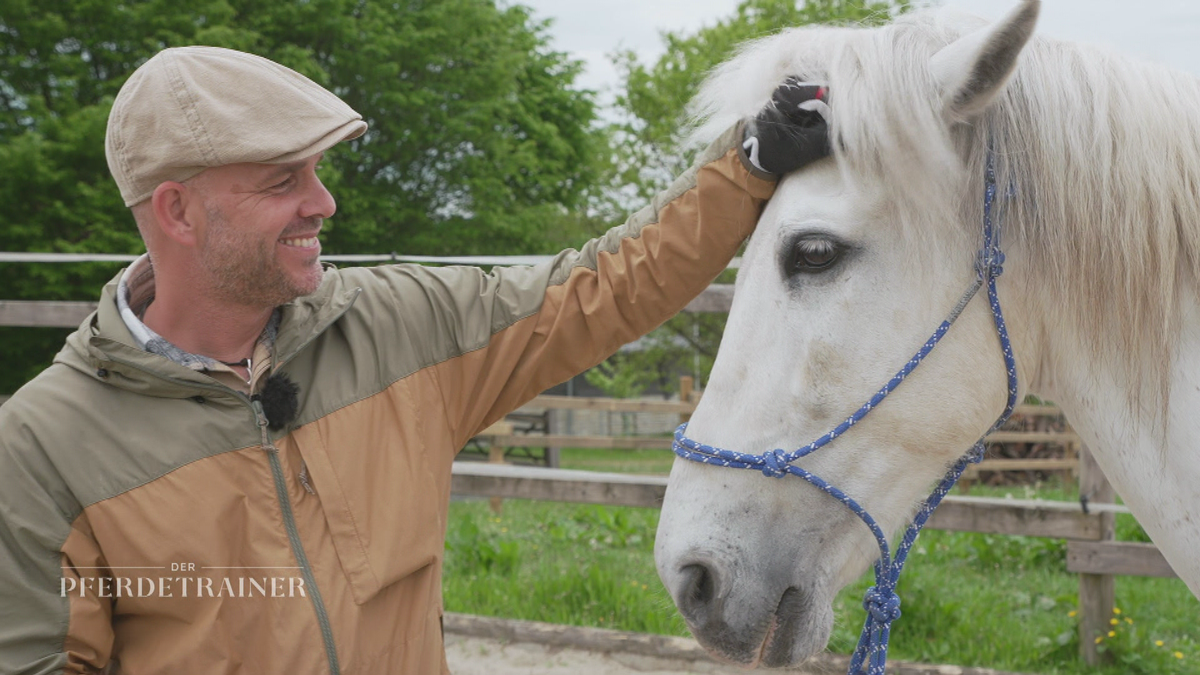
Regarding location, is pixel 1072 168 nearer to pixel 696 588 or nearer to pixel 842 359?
pixel 842 359

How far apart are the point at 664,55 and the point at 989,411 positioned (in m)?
16.7

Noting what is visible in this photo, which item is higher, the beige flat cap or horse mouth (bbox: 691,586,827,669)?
the beige flat cap


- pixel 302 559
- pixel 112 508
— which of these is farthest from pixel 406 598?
pixel 112 508

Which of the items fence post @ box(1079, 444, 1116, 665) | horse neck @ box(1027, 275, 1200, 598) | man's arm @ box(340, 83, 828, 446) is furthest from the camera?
fence post @ box(1079, 444, 1116, 665)

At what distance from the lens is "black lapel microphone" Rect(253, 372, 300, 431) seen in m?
1.53

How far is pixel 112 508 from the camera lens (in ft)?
4.67

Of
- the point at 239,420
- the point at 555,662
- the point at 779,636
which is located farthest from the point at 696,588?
the point at 555,662

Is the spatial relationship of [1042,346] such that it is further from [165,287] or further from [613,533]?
[613,533]

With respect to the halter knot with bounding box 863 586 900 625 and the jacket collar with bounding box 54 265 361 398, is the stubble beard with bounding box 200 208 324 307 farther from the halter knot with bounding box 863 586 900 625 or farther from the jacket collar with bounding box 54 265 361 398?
the halter knot with bounding box 863 586 900 625

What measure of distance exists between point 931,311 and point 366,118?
12.3 meters

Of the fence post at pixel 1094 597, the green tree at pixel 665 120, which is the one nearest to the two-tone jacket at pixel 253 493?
the fence post at pixel 1094 597

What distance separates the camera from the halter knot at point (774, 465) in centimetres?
143

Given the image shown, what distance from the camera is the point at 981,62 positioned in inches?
50.9

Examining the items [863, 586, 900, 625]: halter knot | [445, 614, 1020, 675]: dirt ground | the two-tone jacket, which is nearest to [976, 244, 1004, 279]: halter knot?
the two-tone jacket
